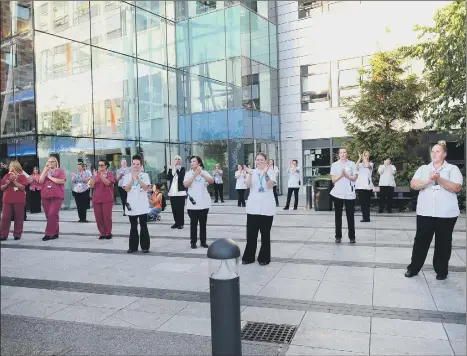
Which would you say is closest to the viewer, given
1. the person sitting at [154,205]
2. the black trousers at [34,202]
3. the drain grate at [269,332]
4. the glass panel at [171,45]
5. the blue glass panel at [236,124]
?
the drain grate at [269,332]

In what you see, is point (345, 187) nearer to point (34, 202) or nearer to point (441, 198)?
point (441, 198)

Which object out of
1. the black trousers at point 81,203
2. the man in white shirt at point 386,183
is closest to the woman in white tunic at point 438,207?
the man in white shirt at point 386,183

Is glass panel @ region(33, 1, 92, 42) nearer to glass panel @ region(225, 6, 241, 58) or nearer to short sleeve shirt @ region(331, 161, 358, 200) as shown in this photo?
glass panel @ region(225, 6, 241, 58)

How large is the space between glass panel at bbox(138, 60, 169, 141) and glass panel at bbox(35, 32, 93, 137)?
255cm

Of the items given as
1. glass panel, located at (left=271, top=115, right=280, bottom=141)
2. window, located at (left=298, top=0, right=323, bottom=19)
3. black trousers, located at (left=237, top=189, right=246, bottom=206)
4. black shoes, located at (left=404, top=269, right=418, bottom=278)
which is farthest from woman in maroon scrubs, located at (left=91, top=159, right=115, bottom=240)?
window, located at (left=298, top=0, right=323, bottom=19)

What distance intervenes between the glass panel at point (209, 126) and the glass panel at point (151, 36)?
3714mm

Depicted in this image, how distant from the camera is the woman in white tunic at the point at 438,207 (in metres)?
5.46

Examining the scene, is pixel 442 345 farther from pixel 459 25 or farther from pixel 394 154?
pixel 394 154

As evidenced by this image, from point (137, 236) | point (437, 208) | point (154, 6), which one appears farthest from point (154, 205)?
point (154, 6)

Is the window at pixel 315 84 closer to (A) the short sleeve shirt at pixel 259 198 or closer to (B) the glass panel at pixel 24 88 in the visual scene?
(B) the glass panel at pixel 24 88

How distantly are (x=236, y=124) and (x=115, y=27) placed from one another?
7.74 metres

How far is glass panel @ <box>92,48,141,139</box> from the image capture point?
1942cm

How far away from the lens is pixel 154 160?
879 inches

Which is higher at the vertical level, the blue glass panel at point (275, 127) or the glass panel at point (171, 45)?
the glass panel at point (171, 45)
